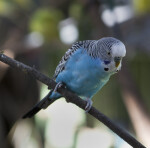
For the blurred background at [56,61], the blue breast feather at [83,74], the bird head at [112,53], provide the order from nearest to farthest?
the bird head at [112,53]
the blue breast feather at [83,74]
the blurred background at [56,61]

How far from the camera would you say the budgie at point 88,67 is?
4.97 ft

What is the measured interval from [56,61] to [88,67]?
4.90 feet

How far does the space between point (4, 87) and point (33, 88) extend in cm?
25

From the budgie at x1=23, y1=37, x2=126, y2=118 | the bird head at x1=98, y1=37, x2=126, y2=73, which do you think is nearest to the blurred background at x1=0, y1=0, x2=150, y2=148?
the budgie at x1=23, y1=37, x2=126, y2=118

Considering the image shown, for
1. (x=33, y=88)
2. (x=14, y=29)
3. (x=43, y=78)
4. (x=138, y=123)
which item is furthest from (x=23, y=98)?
(x=43, y=78)

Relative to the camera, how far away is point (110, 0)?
2393mm

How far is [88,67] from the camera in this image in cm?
166

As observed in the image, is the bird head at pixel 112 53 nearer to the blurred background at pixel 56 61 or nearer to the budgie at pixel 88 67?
the budgie at pixel 88 67

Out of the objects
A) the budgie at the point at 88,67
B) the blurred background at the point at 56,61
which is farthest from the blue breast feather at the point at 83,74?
the blurred background at the point at 56,61

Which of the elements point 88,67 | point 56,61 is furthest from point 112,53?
point 56,61

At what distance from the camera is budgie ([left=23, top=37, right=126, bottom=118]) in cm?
151

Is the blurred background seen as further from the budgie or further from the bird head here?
the bird head

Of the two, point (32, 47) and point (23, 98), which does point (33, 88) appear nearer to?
point (23, 98)

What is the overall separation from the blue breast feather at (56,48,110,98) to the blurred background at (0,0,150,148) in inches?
30.6
